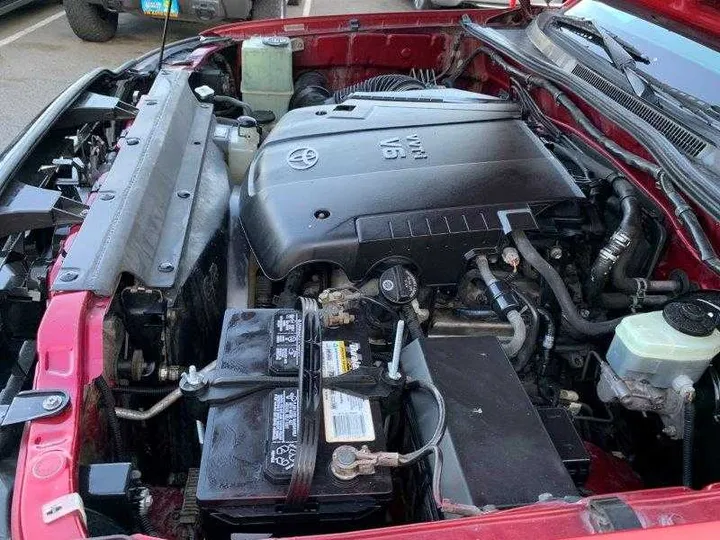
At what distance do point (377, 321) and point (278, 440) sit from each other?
0.48 m

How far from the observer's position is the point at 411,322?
→ 1457 mm

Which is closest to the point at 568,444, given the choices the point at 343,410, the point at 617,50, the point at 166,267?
the point at 343,410

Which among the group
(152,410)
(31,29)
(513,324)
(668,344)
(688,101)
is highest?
(688,101)

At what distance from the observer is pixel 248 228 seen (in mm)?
1654

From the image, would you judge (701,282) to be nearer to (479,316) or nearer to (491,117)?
(479,316)

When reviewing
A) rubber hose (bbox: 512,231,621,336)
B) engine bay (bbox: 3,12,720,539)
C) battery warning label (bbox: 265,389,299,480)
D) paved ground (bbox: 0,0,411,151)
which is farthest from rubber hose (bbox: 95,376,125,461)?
paved ground (bbox: 0,0,411,151)

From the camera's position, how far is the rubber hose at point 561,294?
148 cm

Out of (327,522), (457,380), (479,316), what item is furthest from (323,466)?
(479,316)

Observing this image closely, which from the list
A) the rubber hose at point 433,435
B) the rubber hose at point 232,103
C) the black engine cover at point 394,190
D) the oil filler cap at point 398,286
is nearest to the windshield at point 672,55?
the black engine cover at point 394,190

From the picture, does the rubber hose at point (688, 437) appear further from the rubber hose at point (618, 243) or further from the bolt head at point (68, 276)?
the bolt head at point (68, 276)

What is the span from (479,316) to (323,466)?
702 mm

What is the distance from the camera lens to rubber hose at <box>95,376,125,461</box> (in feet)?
3.74

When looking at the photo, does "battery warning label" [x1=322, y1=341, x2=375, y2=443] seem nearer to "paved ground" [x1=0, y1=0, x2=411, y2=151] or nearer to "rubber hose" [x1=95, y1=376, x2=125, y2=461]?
"rubber hose" [x1=95, y1=376, x2=125, y2=461]

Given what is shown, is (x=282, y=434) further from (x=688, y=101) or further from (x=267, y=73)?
(x=267, y=73)
